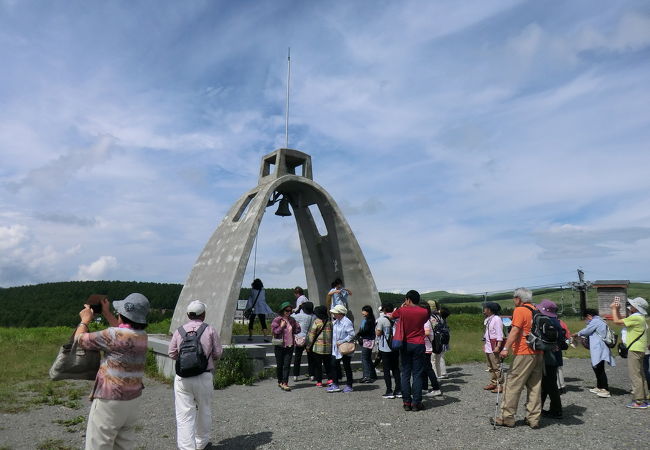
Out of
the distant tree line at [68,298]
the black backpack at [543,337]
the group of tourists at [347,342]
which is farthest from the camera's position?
the distant tree line at [68,298]

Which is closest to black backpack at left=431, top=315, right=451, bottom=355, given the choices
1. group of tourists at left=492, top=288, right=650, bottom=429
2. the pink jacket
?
group of tourists at left=492, top=288, right=650, bottom=429

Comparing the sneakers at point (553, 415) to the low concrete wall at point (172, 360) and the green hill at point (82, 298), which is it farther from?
the green hill at point (82, 298)

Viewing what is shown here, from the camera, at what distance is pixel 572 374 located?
1051 cm

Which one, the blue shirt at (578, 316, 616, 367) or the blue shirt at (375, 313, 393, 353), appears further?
the blue shirt at (375, 313, 393, 353)

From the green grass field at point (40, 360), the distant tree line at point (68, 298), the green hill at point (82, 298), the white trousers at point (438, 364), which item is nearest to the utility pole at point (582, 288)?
the green grass field at point (40, 360)

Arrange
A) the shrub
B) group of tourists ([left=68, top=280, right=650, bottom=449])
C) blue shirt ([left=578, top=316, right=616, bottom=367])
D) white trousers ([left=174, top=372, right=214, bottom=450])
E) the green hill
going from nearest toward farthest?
group of tourists ([left=68, top=280, right=650, bottom=449]) → white trousers ([left=174, top=372, right=214, bottom=450]) → blue shirt ([left=578, top=316, right=616, bottom=367]) → the shrub → the green hill

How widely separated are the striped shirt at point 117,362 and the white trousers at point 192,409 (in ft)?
3.85

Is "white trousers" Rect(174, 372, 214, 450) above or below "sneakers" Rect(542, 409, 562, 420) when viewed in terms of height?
above

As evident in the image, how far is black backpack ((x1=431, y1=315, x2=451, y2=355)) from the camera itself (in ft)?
28.5

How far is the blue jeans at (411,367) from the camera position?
6.83 metres

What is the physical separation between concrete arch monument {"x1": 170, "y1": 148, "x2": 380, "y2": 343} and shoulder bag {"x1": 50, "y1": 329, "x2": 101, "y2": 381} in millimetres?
5839

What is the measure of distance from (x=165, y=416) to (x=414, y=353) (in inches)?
149

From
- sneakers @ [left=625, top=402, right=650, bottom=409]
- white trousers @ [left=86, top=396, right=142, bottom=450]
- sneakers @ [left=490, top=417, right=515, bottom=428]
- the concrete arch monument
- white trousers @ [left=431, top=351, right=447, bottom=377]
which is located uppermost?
the concrete arch monument

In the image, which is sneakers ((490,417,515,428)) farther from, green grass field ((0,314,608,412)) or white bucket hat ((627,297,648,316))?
green grass field ((0,314,608,412))
